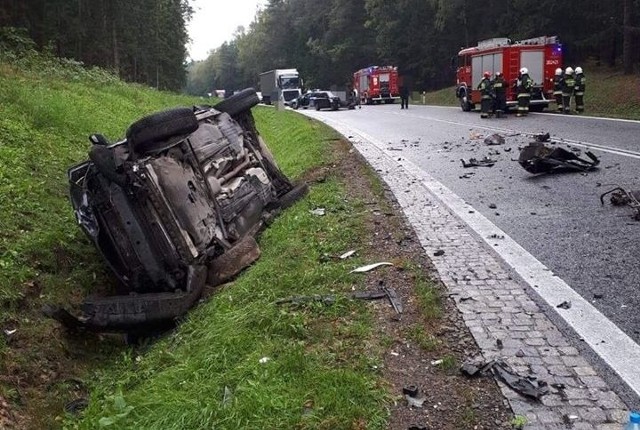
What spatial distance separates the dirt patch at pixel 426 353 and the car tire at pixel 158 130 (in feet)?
6.26

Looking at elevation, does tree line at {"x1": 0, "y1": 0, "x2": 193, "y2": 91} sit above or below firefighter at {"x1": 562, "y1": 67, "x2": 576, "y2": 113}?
above

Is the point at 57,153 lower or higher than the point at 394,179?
higher

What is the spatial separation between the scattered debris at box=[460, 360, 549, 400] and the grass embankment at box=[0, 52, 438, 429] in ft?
1.48

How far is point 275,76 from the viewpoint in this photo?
47.7 m

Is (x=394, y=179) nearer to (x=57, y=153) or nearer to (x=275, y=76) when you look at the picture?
(x=57, y=153)

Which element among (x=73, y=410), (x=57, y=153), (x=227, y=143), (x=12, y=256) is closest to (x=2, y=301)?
(x=12, y=256)

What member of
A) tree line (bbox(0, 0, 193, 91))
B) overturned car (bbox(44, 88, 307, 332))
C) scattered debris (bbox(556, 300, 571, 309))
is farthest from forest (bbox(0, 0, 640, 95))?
scattered debris (bbox(556, 300, 571, 309))

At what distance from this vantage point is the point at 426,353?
314 centimetres

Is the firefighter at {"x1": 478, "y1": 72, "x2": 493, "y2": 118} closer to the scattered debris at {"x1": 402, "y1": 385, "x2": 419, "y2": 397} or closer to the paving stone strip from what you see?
the paving stone strip

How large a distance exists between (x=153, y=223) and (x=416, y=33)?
49.5 m

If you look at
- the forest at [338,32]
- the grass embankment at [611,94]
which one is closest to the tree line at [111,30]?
the forest at [338,32]

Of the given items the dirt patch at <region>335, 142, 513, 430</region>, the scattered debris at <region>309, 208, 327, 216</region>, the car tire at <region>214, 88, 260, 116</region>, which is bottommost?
the scattered debris at <region>309, 208, 327, 216</region>

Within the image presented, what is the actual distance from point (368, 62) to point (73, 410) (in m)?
63.2

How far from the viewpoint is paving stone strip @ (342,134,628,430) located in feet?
8.38
